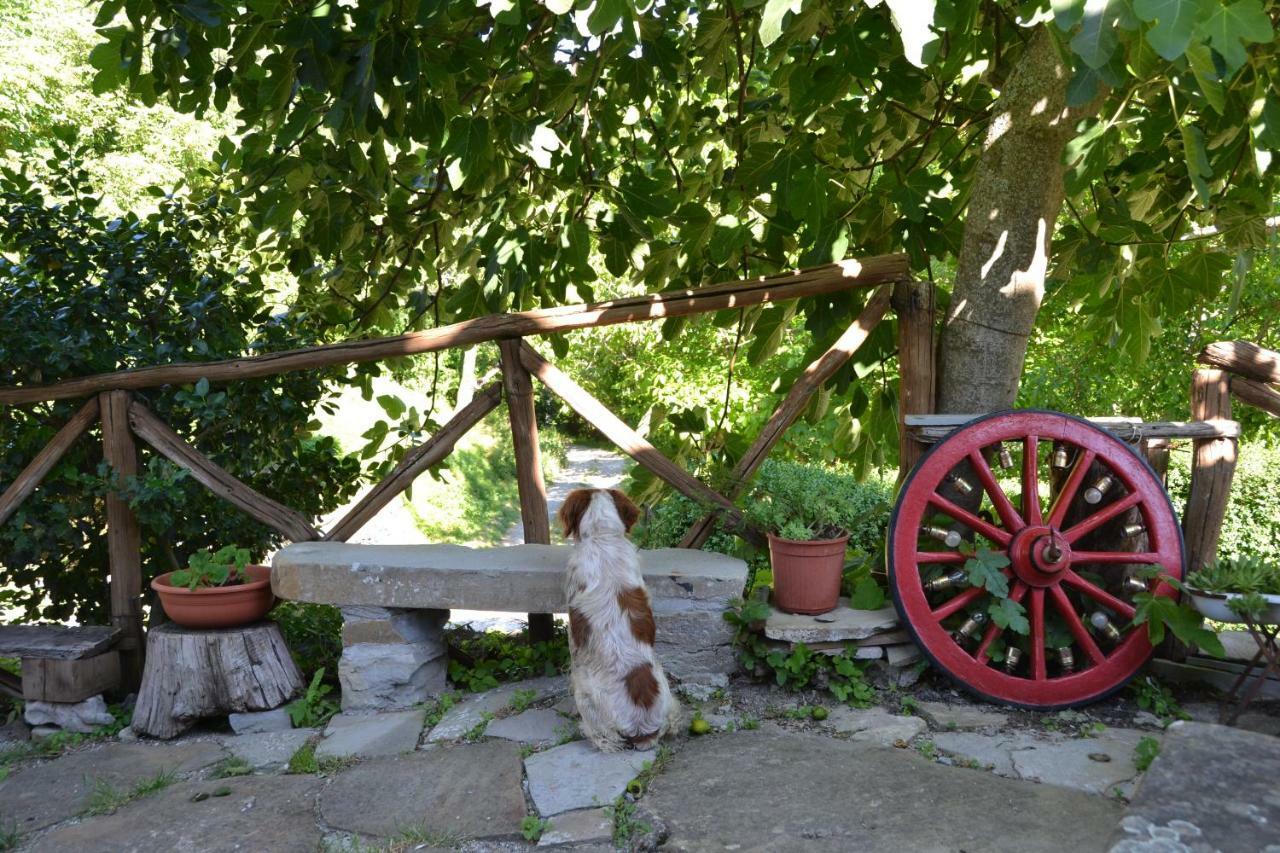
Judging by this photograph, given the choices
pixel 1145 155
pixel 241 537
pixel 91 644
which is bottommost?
pixel 91 644

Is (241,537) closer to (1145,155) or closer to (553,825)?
(553,825)

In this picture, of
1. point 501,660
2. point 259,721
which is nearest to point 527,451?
point 501,660

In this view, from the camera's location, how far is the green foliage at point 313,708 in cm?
388

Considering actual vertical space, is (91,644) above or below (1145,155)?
below

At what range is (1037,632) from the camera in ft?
11.4

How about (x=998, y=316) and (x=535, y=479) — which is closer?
(x=998, y=316)

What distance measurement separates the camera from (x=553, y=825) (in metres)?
2.76

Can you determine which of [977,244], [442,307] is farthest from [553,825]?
[442,307]

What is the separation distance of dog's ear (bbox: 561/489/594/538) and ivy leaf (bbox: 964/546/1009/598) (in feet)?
4.58

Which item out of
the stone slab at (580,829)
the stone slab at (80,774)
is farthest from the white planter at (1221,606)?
the stone slab at (80,774)

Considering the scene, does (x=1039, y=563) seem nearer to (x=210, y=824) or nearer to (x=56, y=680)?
(x=210, y=824)

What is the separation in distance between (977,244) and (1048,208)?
0.30 m

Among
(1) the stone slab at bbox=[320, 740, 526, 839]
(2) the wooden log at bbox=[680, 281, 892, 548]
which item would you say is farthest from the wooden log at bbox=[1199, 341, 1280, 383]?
(1) the stone slab at bbox=[320, 740, 526, 839]

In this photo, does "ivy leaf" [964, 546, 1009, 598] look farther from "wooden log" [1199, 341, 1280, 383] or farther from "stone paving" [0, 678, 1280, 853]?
"wooden log" [1199, 341, 1280, 383]
